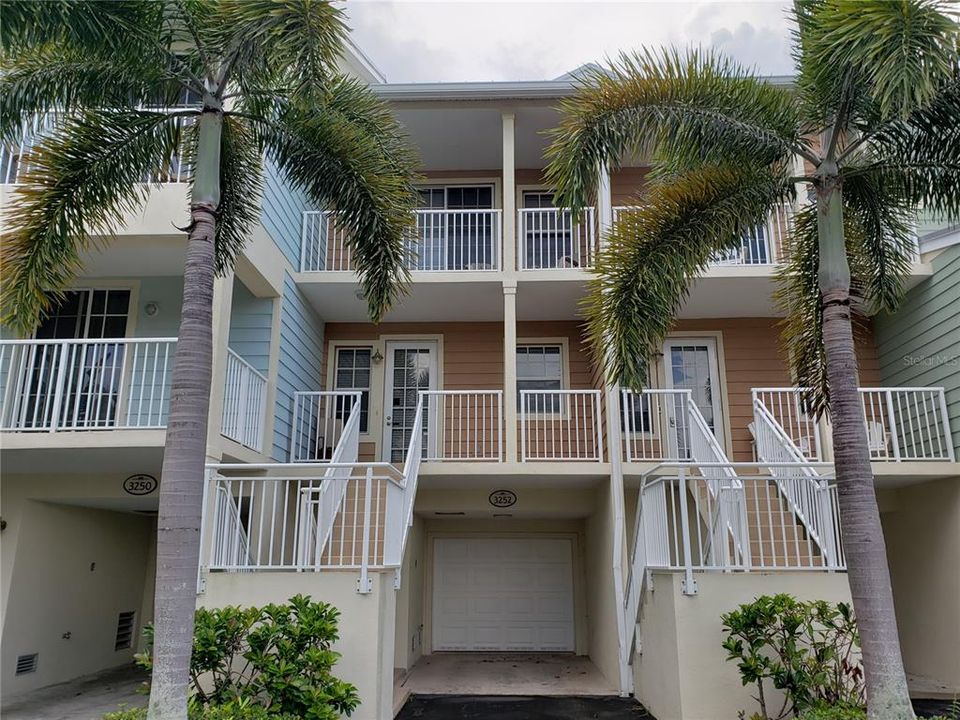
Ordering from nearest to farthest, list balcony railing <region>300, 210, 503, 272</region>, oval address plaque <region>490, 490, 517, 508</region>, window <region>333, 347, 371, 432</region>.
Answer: oval address plaque <region>490, 490, 517, 508</region> < balcony railing <region>300, 210, 503, 272</region> < window <region>333, 347, 371, 432</region>

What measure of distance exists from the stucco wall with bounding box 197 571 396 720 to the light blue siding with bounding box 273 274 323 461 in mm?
3299

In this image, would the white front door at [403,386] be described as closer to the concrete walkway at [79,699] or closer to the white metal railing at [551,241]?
the white metal railing at [551,241]

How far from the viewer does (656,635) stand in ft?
21.8

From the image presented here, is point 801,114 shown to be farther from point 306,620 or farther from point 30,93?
point 30,93

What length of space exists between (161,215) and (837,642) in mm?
7921

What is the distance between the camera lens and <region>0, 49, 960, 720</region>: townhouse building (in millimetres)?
6367

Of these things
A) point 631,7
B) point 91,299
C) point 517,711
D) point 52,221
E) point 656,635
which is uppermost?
point 631,7

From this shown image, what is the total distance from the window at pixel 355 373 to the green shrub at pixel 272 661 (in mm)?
5768

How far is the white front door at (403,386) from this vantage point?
431 inches

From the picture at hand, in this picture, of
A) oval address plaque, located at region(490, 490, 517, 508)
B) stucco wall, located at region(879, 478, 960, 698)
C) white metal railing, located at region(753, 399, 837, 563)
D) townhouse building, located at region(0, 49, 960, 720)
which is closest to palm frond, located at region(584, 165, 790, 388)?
townhouse building, located at region(0, 49, 960, 720)

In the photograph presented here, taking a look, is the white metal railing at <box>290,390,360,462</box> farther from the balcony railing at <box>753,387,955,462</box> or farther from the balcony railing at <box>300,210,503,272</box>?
the balcony railing at <box>753,387,955,462</box>

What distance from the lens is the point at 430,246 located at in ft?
35.2

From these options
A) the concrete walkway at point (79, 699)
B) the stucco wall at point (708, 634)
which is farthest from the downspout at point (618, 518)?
the concrete walkway at point (79, 699)

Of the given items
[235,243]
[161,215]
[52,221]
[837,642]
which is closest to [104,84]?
[52,221]
